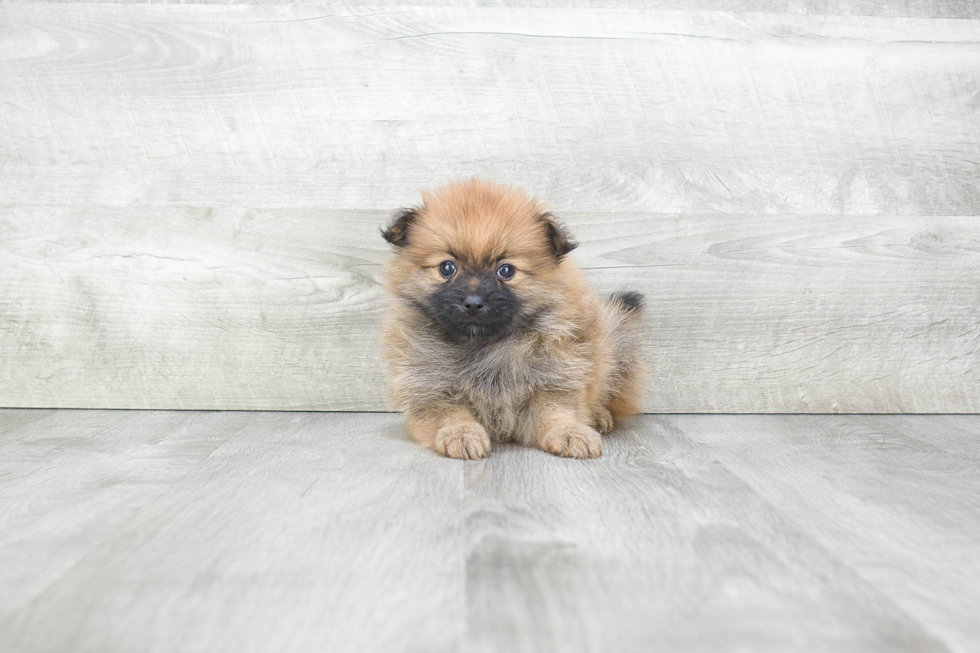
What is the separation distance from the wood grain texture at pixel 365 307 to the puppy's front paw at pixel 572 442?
2.22 feet

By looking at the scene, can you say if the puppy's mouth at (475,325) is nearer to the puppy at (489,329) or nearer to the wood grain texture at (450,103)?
the puppy at (489,329)

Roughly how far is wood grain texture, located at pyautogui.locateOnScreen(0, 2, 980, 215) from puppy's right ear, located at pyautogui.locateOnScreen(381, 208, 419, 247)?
1.50 feet

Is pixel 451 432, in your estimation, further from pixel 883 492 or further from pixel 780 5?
pixel 780 5

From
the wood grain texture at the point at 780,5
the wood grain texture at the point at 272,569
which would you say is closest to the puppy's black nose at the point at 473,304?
the wood grain texture at the point at 272,569

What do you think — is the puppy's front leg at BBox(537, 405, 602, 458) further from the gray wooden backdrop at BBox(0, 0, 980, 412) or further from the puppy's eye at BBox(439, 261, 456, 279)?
the gray wooden backdrop at BBox(0, 0, 980, 412)

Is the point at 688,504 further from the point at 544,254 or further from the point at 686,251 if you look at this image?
the point at 686,251

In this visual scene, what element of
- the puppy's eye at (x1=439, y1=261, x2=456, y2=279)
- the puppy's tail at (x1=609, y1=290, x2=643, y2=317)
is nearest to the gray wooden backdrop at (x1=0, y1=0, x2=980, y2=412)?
the puppy's tail at (x1=609, y1=290, x2=643, y2=317)

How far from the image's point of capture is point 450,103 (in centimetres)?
239

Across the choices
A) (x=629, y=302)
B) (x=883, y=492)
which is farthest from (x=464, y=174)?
(x=883, y=492)

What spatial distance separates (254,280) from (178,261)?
259 mm

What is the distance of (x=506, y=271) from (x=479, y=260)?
8 centimetres

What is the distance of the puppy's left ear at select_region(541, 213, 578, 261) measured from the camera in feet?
6.38

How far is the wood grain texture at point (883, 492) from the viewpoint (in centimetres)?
111

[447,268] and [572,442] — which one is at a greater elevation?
[447,268]
